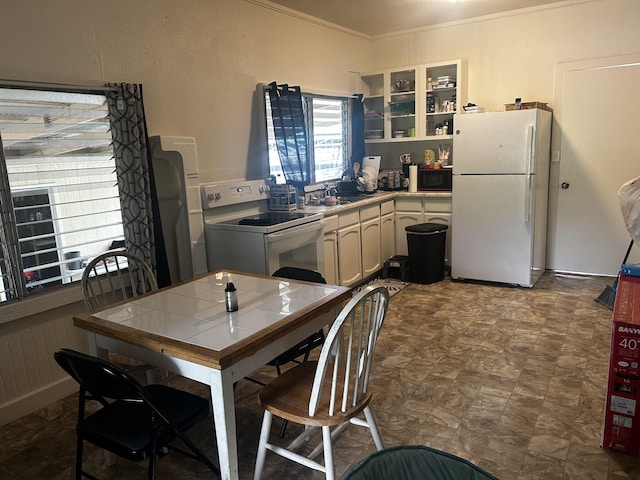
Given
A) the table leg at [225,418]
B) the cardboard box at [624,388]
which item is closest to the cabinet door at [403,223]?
the cardboard box at [624,388]

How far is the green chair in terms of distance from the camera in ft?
3.68

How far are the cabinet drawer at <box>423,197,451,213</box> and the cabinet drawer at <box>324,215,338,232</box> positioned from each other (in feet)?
4.27

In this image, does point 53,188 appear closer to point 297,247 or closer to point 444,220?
point 297,247

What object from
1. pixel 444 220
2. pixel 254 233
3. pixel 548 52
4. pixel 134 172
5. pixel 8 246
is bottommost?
pixel 444 220

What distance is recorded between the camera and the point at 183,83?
3.31 metres

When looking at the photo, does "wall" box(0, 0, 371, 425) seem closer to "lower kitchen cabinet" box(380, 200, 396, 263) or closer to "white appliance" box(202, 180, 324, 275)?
"white appliance" box(202, 180, 324, 275)

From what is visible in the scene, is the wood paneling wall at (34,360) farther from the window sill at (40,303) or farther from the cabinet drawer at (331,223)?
the cabinet drawer at (331,223)

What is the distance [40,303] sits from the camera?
261 cm

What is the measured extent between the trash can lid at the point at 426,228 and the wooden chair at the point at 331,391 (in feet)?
9.43

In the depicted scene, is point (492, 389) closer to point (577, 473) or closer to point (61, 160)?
point (577, 473)

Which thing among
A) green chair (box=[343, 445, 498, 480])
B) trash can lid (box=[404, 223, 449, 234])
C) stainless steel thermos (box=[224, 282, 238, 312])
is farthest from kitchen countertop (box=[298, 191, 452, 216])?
green chair (box=[343, 445, 498, 480])

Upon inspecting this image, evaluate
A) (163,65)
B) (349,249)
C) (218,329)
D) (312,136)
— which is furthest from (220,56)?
(218,329)

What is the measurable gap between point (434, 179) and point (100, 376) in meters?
4.03

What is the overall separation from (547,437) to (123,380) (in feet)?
6.30
